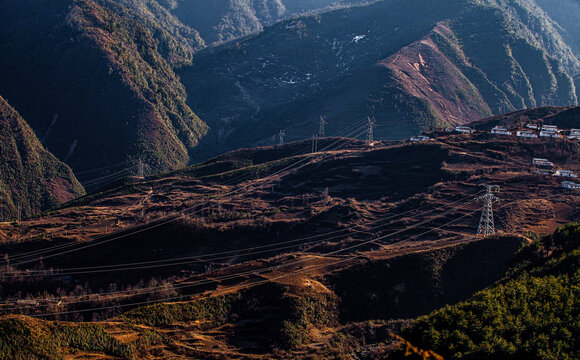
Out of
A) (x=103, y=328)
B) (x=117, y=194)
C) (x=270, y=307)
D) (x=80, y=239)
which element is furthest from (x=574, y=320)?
(x=117, y=194)

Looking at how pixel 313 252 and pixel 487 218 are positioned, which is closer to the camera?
pixel 487 218

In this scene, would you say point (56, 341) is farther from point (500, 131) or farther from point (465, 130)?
point (465, 130)

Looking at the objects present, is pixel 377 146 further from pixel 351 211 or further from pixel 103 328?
pixel 103 328

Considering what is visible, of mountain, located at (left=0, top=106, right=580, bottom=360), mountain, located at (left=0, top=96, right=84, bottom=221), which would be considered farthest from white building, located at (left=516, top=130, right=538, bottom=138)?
mountain, located at (left=0, top=96, right=84, bottom=221)

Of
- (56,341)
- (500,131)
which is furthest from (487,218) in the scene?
(56,341)

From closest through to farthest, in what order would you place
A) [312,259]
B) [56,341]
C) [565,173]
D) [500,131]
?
1. [56,341]
2. [312,259]
3. [565,173]
4. [500,131]

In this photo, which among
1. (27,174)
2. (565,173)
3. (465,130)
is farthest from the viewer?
(27,174)

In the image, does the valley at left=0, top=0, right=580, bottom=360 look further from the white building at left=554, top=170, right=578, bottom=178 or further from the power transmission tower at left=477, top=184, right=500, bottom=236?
the white building at left=554, top=170, right=578, bottom=178
